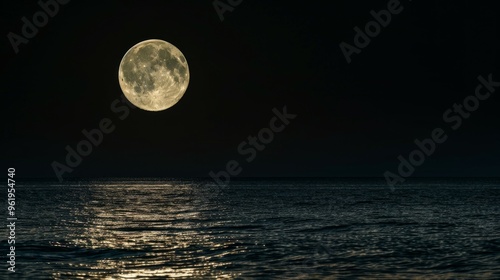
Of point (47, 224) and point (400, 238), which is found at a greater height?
point (47, 224)

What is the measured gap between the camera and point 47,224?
1818 inches

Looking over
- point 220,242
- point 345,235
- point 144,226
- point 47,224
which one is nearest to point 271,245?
point 220,242

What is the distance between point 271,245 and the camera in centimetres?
3303

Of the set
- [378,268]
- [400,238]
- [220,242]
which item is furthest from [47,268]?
[400,238]

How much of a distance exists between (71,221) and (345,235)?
73.4 feet

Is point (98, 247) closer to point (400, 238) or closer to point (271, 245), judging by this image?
point (271, 245)

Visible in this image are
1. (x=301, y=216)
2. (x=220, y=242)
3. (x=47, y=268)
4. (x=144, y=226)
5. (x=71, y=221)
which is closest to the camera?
(x=47, y=268)

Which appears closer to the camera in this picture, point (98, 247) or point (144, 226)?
point (98, 247)

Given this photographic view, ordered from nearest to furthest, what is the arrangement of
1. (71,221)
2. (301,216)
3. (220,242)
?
(220,242), (71,221), (301,216)

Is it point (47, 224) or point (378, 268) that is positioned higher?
point (47, 224)

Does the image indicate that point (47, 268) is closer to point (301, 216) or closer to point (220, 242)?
point (220, 242)

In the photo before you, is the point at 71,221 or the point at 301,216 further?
the point at 301,216

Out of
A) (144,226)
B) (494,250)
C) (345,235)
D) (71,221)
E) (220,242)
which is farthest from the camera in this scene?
(71,221)

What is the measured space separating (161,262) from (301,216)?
2779cm
